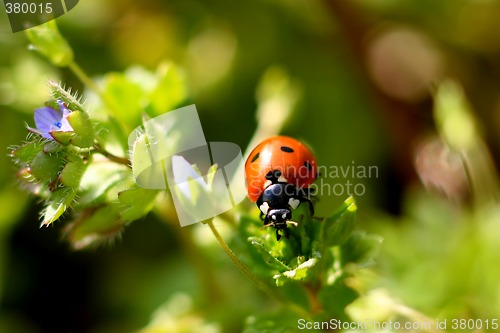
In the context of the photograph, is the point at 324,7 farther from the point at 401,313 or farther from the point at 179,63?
the point at 401,313

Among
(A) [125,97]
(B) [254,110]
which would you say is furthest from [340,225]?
(B) [254,110]

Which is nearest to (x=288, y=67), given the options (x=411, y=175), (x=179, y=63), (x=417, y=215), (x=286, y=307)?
(x=179, y=63)

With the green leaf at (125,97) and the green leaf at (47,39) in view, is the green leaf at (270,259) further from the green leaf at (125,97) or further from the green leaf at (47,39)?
the green leaf at (47,39)

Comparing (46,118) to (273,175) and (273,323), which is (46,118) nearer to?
(273,175)

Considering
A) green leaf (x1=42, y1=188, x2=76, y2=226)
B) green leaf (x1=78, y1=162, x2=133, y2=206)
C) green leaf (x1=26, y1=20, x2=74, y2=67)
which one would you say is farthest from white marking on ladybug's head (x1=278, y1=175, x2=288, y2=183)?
green leaf (x1=26, y1=20, x2=74, y2=67)

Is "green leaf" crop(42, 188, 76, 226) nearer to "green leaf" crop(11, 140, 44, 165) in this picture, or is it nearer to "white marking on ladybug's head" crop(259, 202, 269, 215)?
"green leaf" crop(11, 140, 44, 165)

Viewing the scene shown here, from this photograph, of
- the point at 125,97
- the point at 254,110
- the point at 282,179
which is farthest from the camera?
the point at 254,110

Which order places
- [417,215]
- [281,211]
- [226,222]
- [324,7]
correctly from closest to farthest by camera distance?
[281,211]
[226,222]
[417,215]
[324,7]
